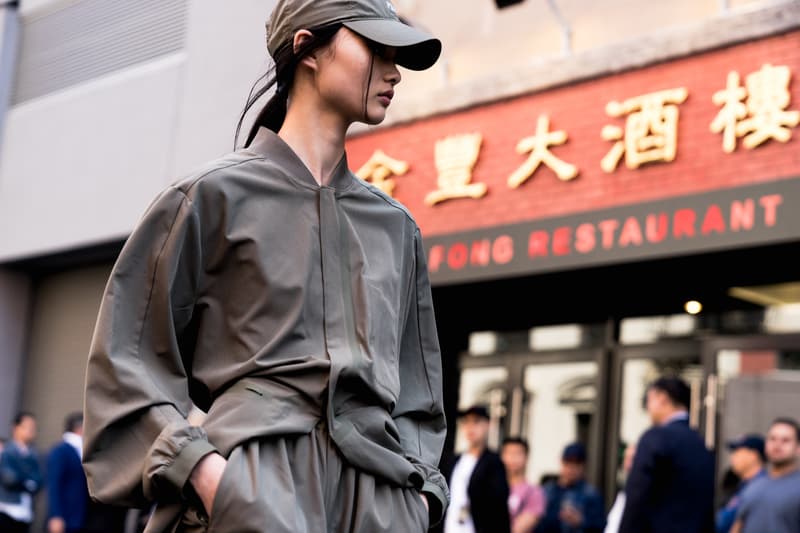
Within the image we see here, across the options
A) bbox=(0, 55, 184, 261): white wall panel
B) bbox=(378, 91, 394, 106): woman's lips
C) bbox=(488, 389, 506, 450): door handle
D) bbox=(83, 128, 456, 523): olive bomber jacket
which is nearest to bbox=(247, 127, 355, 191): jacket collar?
bbox=(83, 128, 456, 523): olive bomber jacket

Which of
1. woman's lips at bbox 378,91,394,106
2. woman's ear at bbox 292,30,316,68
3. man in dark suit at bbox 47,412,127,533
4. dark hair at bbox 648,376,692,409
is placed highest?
woman's ear at bbox 292,30,316,68

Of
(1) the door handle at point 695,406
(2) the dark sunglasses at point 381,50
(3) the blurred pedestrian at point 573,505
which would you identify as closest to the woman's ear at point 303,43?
(2) the dark sunglasses at point 381,50

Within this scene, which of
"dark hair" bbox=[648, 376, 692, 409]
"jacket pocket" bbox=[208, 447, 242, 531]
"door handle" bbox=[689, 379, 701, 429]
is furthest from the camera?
"door handle" bbox=[689, 379, 701, 429]

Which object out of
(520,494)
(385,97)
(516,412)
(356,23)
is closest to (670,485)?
(520,494)

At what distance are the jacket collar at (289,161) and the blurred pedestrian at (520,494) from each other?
675cm

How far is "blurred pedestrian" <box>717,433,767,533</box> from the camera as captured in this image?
332 inches

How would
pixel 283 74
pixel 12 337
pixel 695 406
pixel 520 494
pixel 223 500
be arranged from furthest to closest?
pixel 12 337 < pixel 695 406 < pixel 520 494 < pixel 283 74 < pixel 223 500

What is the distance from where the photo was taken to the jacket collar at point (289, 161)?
2.29m

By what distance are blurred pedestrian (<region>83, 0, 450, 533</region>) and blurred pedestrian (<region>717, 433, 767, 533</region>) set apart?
6541mm

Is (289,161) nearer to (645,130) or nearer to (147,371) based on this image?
(147,371)

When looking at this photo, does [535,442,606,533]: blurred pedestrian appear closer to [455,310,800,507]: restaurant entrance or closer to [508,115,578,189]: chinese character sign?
[455,310,800,507]: restaurant entrance

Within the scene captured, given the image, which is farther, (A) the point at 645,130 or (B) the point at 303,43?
(A) the point at 645,130

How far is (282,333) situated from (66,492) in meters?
8.63

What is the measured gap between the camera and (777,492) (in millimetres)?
7305
